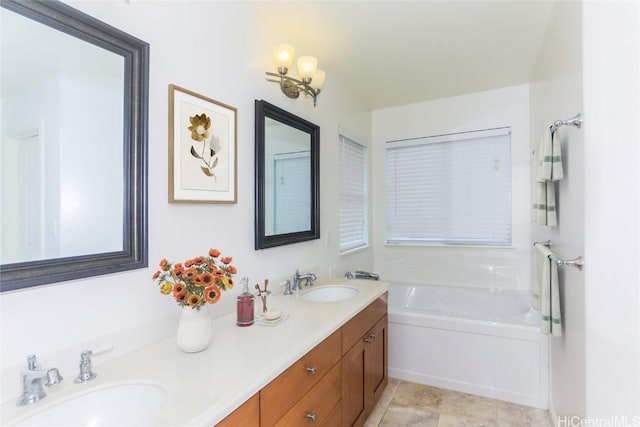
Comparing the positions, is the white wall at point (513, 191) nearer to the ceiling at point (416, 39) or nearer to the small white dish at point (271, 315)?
the ceiling at point (416, 39)

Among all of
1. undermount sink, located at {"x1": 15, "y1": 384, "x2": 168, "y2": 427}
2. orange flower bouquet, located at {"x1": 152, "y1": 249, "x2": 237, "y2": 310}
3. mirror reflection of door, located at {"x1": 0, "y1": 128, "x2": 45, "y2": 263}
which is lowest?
undermount sink, located at {"x1": 15, "y1": 384, "x2": 168, "y2": 427}

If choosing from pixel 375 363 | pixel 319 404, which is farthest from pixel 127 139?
pixel 375 363

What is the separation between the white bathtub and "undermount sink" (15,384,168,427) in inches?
79.7

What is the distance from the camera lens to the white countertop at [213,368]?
2.77 ft

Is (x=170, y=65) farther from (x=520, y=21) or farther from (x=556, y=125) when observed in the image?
(x=520, y=21)

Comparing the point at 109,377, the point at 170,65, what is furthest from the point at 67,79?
the point at 109,377

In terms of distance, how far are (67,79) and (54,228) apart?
0.46 meters

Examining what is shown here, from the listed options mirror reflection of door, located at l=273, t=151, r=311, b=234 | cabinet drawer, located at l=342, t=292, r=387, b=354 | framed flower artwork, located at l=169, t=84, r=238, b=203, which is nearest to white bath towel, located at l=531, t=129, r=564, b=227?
cabinet drawer, located at l=342, t=292, r=387, b=354

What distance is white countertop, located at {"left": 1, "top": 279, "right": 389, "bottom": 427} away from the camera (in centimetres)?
84

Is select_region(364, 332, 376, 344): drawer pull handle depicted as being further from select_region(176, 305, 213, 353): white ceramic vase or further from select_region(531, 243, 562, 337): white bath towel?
select_region(176, 305, 213, 353): white ceramic vase

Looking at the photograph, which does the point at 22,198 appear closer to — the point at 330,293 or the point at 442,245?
the point at 330,293

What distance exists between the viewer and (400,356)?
2.64 meters

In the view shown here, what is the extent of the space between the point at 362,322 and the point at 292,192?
3.01 feet

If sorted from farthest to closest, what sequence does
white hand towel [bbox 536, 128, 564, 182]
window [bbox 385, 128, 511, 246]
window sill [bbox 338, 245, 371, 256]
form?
window [bbox 385, 128, 511, 246] → window sill [bbox 338, 245, 371, 256] → white hand towel [bbox 536, 128, 564, 182]
